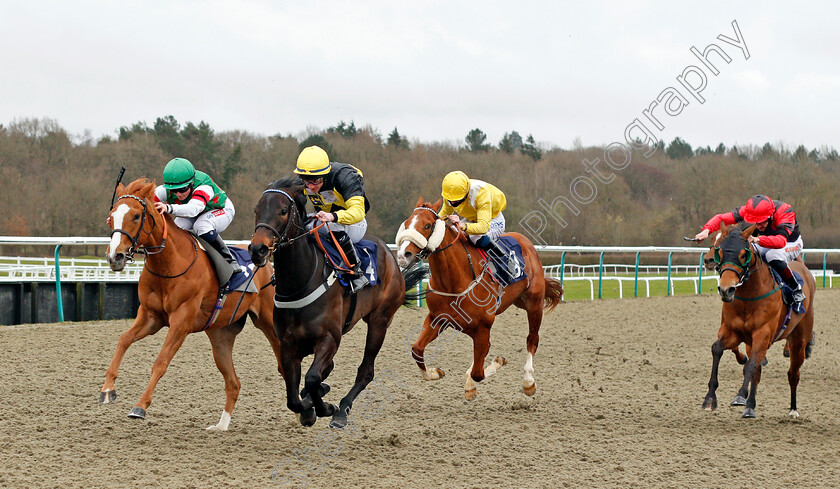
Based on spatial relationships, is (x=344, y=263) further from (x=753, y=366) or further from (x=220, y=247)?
(x=753, y=366)

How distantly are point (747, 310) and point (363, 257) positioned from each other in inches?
122

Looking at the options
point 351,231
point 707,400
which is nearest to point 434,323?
point 351,231

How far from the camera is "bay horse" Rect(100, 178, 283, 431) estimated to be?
4.97 metres

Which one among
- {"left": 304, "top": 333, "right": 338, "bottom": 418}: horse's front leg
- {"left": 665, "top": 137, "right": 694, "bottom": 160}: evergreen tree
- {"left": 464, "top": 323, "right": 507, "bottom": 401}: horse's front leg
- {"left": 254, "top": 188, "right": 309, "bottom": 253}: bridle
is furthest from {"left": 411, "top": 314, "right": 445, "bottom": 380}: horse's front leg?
{"left": 665, "top": 137, "right": 694, "bottom": 160}: evergreen tree

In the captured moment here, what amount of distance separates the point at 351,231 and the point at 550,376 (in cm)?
330

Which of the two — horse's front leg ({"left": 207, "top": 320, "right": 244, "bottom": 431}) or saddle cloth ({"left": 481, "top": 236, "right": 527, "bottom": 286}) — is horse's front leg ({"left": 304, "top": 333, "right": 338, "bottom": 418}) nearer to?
horse's front leg ({"left": 207, "top": 320, "right": 244, "bottom": 431})

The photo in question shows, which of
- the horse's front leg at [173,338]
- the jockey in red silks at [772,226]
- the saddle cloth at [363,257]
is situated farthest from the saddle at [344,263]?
the jockey in red silks at [772,226]

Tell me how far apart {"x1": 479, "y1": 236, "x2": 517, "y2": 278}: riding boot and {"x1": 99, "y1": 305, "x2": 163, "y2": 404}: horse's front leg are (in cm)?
266

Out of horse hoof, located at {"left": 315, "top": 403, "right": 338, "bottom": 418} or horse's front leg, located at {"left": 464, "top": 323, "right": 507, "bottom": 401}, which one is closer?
horse hoof, located at {"left": 315, "top": 403, "right": 338, "bottom": 418}

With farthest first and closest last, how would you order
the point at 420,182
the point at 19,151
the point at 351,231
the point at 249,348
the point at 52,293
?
the point at 420,182 → the point at 19,151 → the point at 52,293 → the point at 249,348 → the point at 351,231

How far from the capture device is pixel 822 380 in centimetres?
850

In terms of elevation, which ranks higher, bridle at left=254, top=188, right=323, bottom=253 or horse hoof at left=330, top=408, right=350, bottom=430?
Answer: bridle at left=254, top=188, right=323, bottom=253

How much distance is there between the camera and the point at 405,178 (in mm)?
36531

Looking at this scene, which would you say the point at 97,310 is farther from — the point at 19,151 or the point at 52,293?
the point at 19,151
